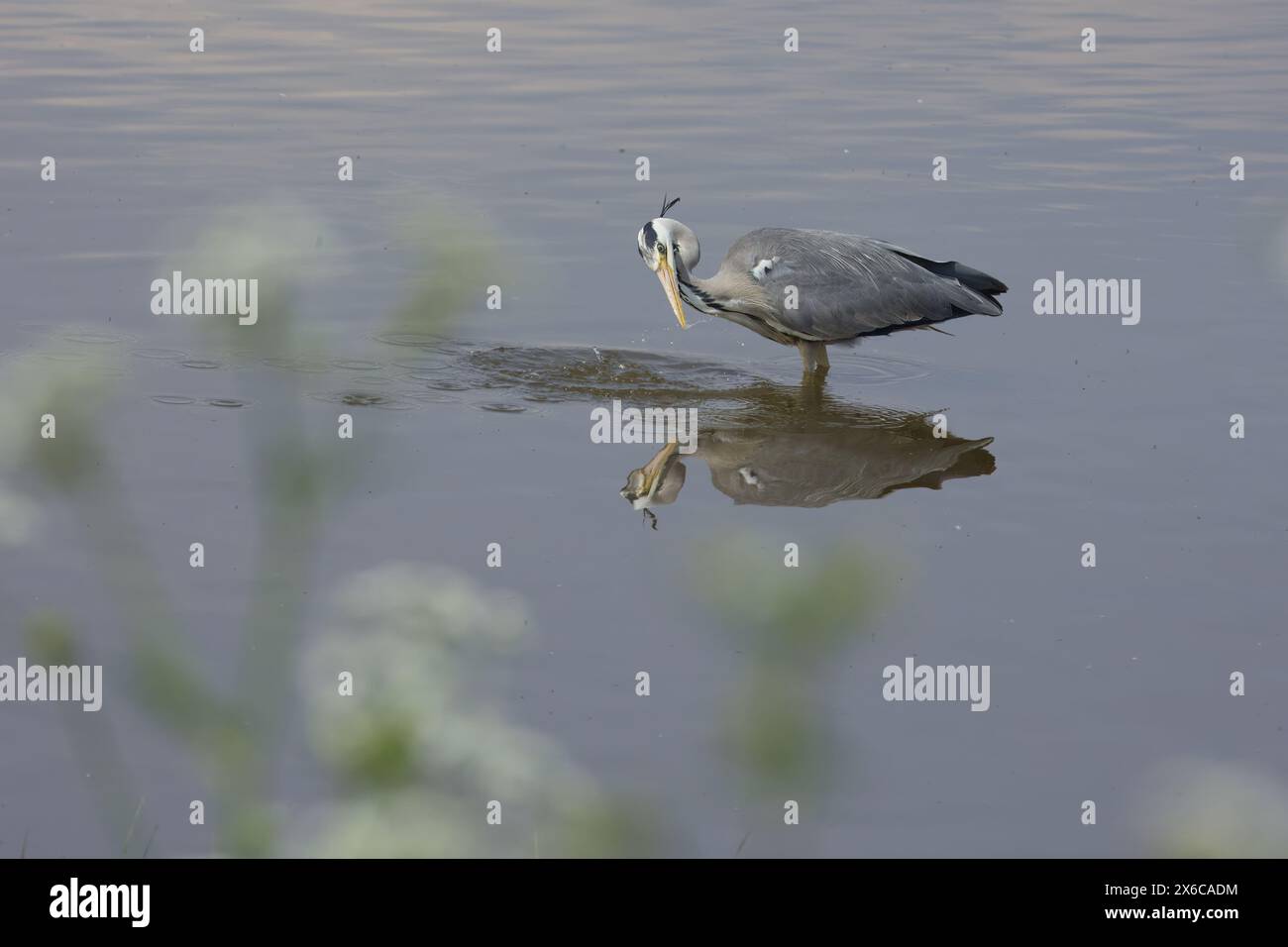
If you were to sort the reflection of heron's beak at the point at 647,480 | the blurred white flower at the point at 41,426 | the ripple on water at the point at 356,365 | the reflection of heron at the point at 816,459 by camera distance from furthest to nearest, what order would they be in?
the ripple on water at the point at 356,365 < the reflection of heron at the point at 816,459 < the reflection of heron's beak at the point at 647,480 < the blurred white flower at the point at 41,426

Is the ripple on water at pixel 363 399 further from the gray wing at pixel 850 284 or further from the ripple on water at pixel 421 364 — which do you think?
the gray wing at pixel 850 284

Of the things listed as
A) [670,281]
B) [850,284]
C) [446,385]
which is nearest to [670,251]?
[670,281]

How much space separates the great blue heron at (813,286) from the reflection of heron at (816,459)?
0.69 meters

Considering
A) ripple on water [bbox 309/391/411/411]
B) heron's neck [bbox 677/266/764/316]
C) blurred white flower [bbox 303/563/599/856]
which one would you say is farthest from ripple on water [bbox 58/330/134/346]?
blurred white flower [bbox 303/563/599/856]

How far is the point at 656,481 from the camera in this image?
320 inches

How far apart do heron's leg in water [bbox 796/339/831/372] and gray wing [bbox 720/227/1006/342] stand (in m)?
0.15

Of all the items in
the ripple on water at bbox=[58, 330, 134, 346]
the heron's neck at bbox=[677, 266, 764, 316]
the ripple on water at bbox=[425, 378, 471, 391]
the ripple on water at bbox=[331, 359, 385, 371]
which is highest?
the heron's neck at bbox=[677, 266, 764, 316]

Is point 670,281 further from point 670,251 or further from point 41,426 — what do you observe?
point 41,426

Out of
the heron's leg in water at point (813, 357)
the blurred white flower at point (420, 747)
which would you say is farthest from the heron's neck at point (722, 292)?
the blurred white flower at point (420, 747)

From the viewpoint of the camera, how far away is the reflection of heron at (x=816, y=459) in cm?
812

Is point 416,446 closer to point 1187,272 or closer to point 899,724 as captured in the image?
point 899,724

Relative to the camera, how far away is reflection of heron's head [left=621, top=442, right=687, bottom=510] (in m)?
7.87

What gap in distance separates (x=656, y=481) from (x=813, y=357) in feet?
7.96

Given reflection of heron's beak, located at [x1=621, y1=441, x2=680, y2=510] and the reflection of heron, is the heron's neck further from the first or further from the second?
reflection of heron's beak, located at [x1=621, y1=441, x2=680, y2=510]
